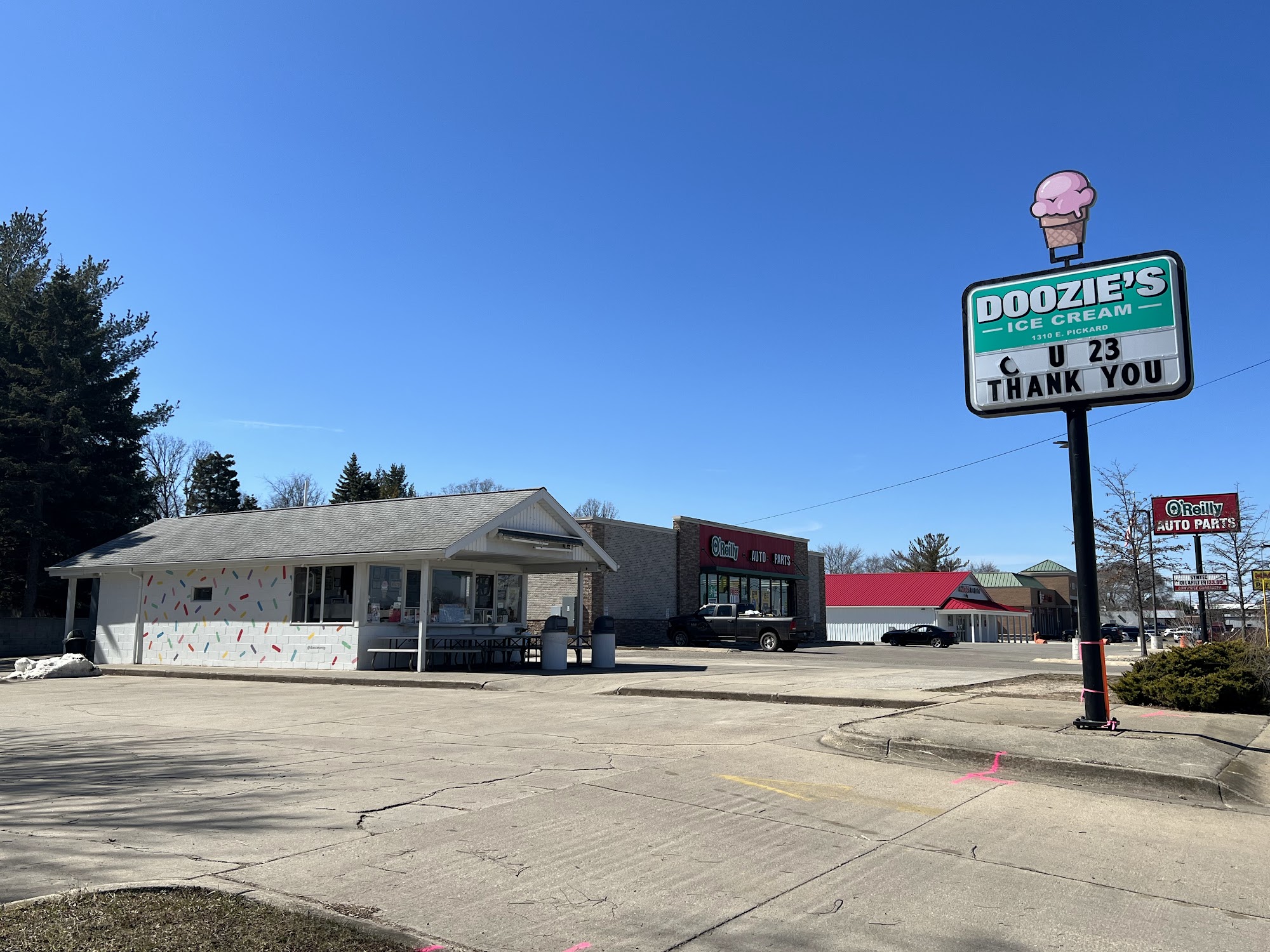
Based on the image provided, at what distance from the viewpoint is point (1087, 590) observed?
10.7 m

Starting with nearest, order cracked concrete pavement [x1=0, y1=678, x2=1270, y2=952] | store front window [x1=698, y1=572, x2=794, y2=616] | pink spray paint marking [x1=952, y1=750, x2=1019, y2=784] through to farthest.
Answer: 1. cracked concrete pavement [x1=0, y1=678, x2=1270, y2=952]
2. pink spray paint marking [x1=952, y1=750, x2=1019, y2=784]
3. store front window [x1=698, y1=572, x2=794, y2=616]

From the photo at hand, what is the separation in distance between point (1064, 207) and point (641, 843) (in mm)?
9177

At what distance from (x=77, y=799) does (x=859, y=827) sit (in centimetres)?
599

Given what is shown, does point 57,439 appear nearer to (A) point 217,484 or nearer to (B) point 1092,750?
(A) point 217,484

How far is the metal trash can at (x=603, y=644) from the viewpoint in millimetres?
23438

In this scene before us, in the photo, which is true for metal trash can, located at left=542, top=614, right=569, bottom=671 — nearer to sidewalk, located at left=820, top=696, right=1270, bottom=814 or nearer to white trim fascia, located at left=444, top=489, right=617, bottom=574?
white trim fascia, located at left=444, top=489, right=617, bottom=574

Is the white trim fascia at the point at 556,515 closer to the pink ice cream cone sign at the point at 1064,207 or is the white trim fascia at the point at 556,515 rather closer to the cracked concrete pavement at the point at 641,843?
the cracked concrete pavement at the point at 641,843

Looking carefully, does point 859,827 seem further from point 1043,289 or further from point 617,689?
point 617,689

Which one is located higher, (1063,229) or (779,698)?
(1063,229)

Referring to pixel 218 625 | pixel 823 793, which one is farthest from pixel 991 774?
pixel 218 625

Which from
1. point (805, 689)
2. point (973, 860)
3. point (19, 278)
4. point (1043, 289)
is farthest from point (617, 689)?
point (19, 278)

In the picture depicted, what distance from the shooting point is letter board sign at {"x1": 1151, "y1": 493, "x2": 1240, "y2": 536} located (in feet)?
95.1

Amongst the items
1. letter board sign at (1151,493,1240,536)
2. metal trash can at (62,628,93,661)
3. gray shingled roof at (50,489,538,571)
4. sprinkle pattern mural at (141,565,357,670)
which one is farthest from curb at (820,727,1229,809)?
metal trash can at (62,628,93,661)

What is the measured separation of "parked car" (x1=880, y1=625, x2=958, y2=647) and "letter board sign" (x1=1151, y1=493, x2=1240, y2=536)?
2840 centimetres
